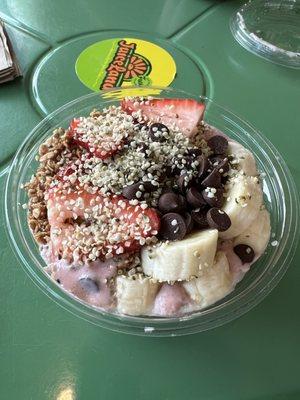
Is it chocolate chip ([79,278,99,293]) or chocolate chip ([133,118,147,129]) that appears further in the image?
chocolate chip ([133,118,147,129])

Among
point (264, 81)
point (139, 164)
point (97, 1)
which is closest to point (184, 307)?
point (139, 164)

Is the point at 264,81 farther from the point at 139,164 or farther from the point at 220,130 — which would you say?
the point at 139,164

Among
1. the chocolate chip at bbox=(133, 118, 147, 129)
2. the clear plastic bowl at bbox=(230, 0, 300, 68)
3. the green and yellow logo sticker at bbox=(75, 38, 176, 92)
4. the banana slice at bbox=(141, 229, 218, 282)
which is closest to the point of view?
the banana slice at bbox=(141, 229, 218, 282)

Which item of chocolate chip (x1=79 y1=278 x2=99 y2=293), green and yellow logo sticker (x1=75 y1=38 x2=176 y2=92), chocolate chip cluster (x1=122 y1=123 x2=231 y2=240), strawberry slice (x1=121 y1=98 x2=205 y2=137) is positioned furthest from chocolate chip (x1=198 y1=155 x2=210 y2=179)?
green and yellow logo sticker (x1=75 y1=38 x2=176 y2=92)

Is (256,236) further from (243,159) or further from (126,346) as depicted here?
(126,346)

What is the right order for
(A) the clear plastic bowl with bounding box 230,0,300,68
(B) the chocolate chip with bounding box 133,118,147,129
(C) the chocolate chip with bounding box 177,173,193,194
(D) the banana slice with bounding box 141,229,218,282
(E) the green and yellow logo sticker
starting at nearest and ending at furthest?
(D) the banana slice with bounding box 141,229,218,282
(C) the chocolate chip with bounding box 177,173,193,194
(B) the chocolate chip with bounding box 133,118,147,129
(E) the green and yellow logo sticker
(A) the clear plastic bowl with bounding box 230,0,300,68

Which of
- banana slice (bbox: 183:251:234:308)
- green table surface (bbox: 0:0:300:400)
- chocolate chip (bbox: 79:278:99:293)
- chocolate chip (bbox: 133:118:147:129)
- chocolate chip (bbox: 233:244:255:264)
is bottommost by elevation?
green table surface (bbox: 0:0:300:400)

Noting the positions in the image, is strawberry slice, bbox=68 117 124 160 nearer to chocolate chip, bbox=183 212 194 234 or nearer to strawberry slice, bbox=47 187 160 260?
strawberry slice, bbox=47 187 160 260

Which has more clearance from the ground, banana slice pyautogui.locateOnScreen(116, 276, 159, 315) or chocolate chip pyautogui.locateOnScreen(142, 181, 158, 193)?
chocolate chip pyautogui.locateOnScreen(142, 181, 158, 193)
